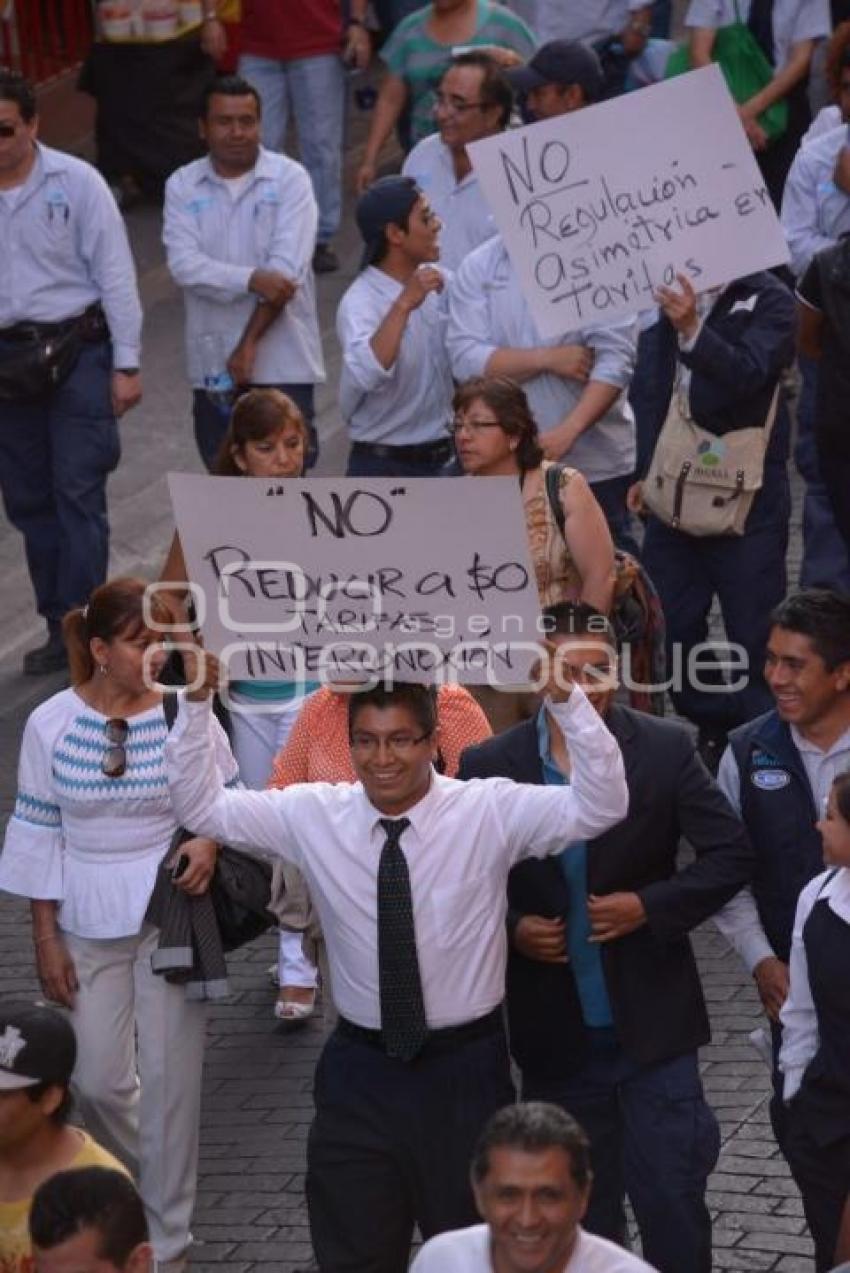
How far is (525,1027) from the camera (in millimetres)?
6418

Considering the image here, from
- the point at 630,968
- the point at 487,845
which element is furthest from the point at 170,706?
the point at 630,968

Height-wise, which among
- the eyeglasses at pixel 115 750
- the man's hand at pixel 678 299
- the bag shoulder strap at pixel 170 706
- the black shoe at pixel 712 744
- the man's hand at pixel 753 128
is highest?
the bag shoulder strap at pixel 170 706

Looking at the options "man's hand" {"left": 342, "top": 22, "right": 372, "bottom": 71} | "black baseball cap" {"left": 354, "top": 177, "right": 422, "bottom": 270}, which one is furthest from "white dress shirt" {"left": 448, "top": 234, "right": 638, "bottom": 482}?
"man's hand" {"left": 342, "top": 22, "right": 372, "bottom": 71}

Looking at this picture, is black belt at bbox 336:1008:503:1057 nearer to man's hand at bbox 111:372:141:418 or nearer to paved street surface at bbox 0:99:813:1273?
paved street surface at bbox 0:99:813:1273

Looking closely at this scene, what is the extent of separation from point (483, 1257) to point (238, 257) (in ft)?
22.2

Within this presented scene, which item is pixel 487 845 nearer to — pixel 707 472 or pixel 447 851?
pixel 447 851

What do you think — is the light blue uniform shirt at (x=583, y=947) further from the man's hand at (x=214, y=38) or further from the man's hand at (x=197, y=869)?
the man's hand at (x=214, y=38)

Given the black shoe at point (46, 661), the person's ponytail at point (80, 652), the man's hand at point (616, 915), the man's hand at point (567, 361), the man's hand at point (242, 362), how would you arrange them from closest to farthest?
the man's hand at point (616, 915)
the person's ponytail at point (80, 652)
the man's hand at point (567, 361)
the man's hand at point (242, 362)
the black shoe at point (46, 661)

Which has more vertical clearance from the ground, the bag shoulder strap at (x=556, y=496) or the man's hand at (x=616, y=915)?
the man's hand at (x=616, y=915)

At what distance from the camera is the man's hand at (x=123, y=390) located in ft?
36.5

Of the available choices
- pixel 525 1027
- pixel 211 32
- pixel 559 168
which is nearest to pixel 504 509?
pixel 525 1027

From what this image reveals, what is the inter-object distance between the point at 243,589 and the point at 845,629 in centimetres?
144

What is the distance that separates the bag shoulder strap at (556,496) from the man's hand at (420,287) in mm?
1754

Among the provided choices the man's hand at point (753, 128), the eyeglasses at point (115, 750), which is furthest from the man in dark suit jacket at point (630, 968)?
the man's hand at point (753, 128)
